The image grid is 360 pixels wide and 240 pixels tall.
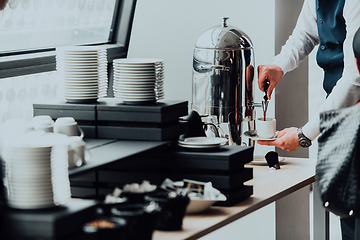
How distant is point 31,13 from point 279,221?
1.72 m

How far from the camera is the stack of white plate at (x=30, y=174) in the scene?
1.26 m

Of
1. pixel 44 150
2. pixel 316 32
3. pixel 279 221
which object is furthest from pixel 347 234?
pixel 44 150

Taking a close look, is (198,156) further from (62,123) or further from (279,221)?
(279,221)

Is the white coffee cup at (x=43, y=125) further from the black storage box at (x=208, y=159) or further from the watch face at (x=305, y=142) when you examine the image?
the watch face at (x=305, y=142)

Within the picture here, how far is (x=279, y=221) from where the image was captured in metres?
3.04

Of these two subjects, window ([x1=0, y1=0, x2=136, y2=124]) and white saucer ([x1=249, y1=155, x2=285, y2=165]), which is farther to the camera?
window ([x1=0, y1=0, x2=136, y2=124])

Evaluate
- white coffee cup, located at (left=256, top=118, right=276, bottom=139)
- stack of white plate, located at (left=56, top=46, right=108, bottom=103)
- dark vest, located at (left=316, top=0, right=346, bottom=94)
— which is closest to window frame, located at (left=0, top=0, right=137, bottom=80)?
stack of white plate, located at (left=56, top=46, right=108, bottom=103)

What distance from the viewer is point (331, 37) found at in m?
2.43

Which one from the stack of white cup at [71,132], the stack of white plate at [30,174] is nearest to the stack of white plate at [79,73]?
the stack of white cup at [71,132]

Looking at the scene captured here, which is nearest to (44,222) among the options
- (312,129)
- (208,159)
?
(208,159)

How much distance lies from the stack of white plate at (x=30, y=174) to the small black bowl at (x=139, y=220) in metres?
0.16

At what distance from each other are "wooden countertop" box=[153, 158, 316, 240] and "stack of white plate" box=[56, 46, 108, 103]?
2.07 feet

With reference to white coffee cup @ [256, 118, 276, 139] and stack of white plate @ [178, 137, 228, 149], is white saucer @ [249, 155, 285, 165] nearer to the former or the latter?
white coffee cup @ [256, 118, 276, 139]

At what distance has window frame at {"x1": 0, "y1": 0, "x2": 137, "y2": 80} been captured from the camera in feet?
8.14
